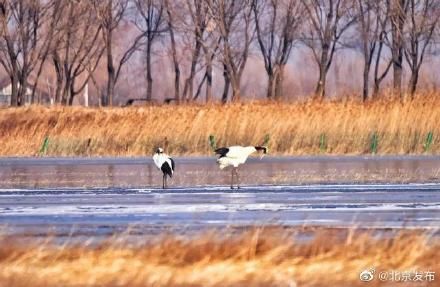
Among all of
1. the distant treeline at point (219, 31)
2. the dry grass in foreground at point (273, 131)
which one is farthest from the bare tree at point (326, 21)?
the dry grass in foreground at point (273, 131)

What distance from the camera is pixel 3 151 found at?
34.4 meters

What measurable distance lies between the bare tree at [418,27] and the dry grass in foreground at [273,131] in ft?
82.4

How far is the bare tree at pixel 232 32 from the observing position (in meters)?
61.7

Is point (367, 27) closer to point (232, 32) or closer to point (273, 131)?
point (232, 32)

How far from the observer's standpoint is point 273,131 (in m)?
31.9

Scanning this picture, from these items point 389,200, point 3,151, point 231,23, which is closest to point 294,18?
point 231,23

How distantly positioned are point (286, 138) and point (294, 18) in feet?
117

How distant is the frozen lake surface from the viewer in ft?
48.5

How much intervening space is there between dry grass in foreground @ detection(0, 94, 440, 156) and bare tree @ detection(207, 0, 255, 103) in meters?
24.2

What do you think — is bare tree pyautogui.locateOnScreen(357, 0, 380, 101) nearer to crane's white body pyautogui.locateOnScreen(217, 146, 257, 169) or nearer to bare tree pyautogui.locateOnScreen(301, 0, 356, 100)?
bare tree pyautogui.locateOnScreen(301, 0, 356, 100)

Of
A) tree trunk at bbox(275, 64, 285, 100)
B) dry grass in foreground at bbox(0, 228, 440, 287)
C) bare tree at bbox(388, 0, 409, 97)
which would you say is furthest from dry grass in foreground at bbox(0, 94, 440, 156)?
tree trunk at bbox(275, 64, 285, 100)

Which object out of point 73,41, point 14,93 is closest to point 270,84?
point 73,41

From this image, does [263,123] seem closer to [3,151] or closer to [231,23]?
[3,151]

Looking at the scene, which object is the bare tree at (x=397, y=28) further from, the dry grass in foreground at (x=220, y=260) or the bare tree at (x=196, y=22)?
the dry grass in foreground at (x=220, y=260)
